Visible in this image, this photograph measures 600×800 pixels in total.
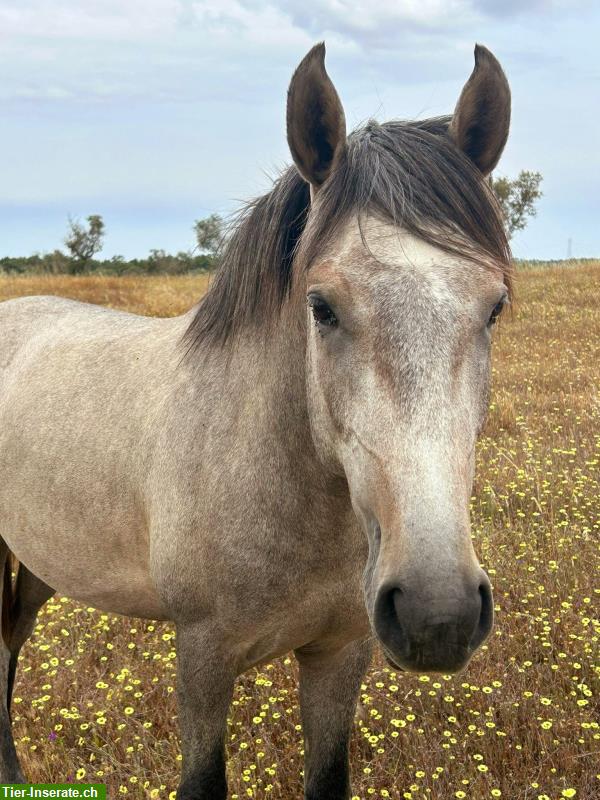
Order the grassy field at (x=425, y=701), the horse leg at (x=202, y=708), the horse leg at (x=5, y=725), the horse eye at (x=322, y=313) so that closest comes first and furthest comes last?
1. the horse eye at (x=322, y=313)
2. the horse leg at (x=202, y=708)
3. the grassy field at (x=425, y=701)
4. the horse leg at (x=5, y=725)

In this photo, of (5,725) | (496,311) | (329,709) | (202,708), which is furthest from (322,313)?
(5,725)

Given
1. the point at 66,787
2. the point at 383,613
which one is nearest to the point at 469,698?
the point at 66,787

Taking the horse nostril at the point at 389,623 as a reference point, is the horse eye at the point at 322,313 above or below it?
above

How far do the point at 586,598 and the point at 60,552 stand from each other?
3104 mm

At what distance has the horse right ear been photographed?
Result: 2.21m

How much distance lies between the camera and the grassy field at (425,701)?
3.54 meters

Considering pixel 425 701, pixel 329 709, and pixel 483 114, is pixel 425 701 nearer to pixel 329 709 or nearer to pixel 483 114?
pixel 329 709

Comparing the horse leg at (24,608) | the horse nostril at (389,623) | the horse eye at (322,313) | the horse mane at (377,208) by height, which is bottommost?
the horse leg at (24,608)

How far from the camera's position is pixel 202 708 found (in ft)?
8.79

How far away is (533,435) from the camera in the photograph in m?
8.19

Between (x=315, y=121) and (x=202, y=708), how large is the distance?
2050mm

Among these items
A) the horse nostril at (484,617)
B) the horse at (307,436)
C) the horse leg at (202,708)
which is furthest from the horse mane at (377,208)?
the horse leg at (202,708)

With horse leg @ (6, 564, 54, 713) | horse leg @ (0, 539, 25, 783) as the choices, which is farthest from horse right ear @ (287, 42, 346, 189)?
horse leg @ (6, 564, 54, 713)

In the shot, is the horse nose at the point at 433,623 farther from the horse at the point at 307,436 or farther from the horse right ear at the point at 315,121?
the horse right ear at the point at 315,121
